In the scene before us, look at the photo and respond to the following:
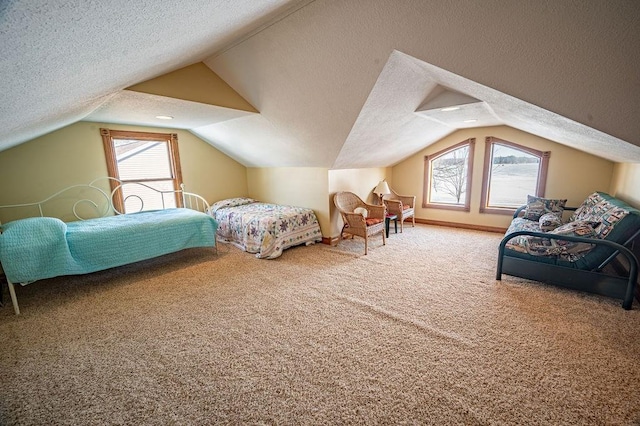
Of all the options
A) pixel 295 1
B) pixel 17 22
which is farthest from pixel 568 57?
pixel 17 22

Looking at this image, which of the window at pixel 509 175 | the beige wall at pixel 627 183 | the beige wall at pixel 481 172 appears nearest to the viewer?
the beige wall at pixel 627 183

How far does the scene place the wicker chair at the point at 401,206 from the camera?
4.91 metres

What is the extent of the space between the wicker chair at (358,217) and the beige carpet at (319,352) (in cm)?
93

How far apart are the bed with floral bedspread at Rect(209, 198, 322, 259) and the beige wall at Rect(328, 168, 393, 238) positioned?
322 millimetres

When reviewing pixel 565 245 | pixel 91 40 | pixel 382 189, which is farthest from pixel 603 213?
pixel 91 40

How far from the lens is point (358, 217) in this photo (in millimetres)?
3850

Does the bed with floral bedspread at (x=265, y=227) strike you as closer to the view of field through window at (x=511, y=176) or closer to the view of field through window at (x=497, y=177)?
the view of field through window at (x=497, y=177)

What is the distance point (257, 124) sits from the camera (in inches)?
149

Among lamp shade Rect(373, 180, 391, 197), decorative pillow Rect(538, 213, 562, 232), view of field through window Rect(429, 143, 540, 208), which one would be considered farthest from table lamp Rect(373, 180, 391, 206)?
decorative pillow Rect(538, 213, 562, 232)

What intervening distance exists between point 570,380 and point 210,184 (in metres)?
5.13

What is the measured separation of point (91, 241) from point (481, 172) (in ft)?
18.9

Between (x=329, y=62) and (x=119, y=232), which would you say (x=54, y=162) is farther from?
(x=329, y=62)

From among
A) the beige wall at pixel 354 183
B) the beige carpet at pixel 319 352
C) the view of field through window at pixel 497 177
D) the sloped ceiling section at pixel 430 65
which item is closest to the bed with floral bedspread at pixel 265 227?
the beige wall at pixel 354 183

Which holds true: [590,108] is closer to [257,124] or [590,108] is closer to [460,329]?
[460,329]
